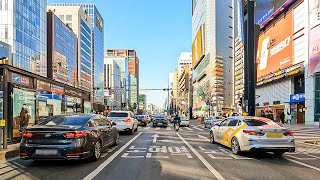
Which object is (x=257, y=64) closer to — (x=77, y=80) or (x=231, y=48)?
(x=231, y=48)

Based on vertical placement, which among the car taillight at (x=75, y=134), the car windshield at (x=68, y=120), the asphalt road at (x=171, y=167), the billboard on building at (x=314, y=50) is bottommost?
the asphalt road at (x=171, y=167)

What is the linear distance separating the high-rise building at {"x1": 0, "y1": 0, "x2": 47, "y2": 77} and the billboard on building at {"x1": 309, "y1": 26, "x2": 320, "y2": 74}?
160 feet

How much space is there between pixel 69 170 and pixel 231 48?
103 m

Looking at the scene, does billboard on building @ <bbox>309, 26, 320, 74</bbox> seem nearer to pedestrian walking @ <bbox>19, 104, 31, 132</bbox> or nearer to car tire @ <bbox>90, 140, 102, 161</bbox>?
pedestrian walking @ <bbox>19, 104, 31, 132</bbox>

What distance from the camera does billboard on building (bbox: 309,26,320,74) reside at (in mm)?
37469

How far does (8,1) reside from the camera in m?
60.0

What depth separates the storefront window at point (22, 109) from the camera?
495 inches

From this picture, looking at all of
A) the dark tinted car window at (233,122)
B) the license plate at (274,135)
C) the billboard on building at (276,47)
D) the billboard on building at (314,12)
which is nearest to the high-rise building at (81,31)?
the billboard on building at (276,47)

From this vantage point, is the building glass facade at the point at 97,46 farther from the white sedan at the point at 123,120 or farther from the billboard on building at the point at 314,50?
the white sedan at the point at 123,120

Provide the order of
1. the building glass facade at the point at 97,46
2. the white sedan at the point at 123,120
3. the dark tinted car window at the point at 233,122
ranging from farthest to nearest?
the building glass facade at the point at 97,46
the white sedan at the point at 123,120
the dark tinted car window at the point at 233,122

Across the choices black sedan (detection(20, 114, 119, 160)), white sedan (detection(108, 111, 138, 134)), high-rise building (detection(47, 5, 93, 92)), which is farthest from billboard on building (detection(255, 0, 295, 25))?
high-rise building (detection(47, 5, 93, 92))

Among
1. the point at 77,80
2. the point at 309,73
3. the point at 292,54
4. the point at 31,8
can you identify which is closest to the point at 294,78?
the point at 292,54

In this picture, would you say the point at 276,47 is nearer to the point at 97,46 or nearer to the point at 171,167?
the point at 171,167

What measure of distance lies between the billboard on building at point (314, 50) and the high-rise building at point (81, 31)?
76348 mm
